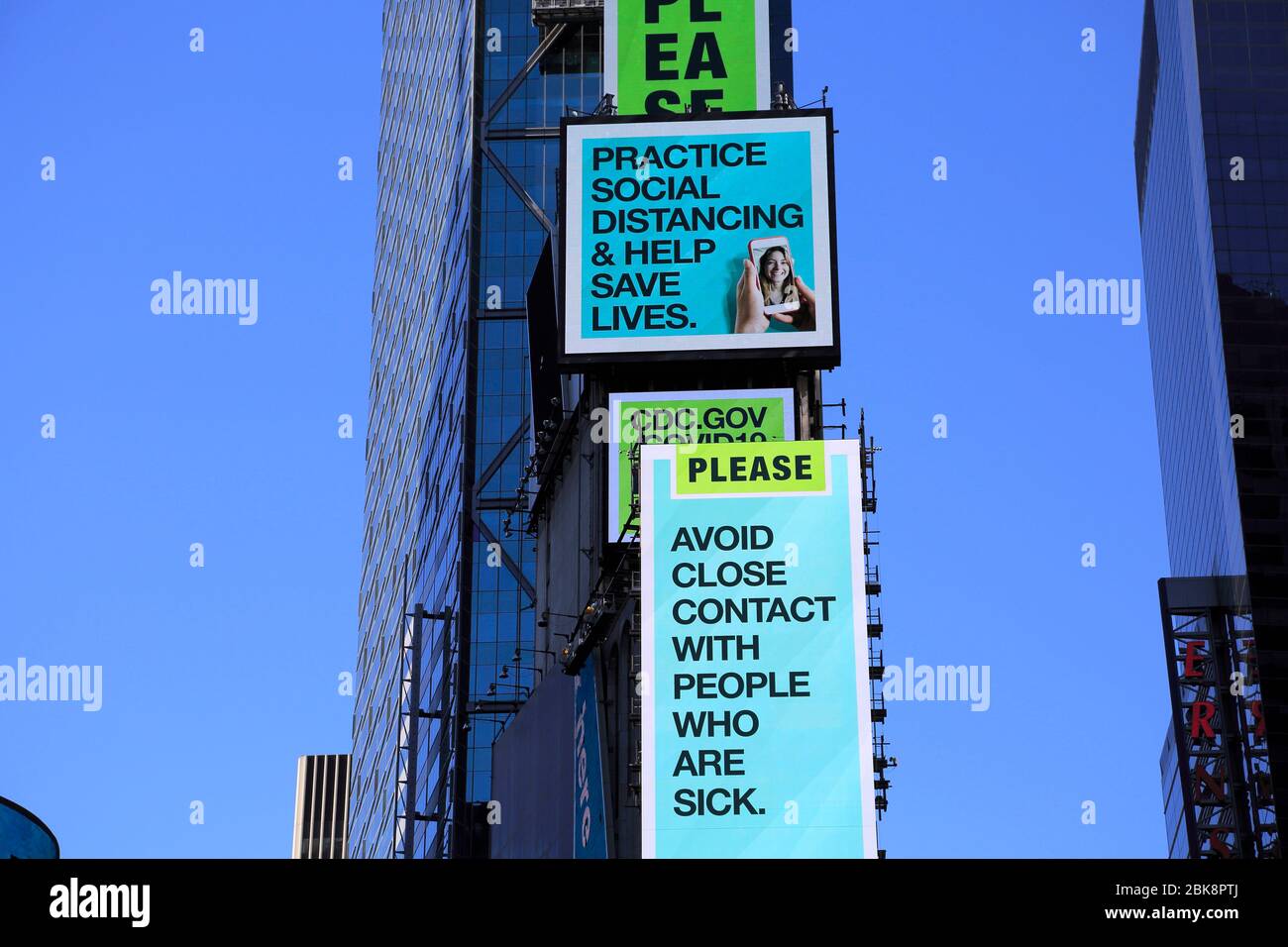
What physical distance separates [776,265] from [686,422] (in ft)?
15.6

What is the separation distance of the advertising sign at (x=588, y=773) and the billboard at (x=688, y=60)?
16752mm

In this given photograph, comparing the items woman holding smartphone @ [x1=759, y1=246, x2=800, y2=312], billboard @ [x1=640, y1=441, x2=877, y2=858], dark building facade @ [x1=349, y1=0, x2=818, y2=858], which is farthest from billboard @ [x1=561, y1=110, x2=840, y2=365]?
dark building facade @ [x1=349, y1=0, x2=818, y2=858]

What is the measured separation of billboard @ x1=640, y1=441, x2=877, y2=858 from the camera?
43.6 m

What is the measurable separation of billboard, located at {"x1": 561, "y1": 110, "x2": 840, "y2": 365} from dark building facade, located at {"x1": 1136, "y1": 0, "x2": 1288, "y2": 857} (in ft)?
234

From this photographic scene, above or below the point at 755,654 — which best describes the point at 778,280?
above

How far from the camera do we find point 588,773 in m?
50.2

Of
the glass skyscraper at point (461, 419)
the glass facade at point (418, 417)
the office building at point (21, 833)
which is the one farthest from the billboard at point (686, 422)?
the glass facade at point (418, 417)

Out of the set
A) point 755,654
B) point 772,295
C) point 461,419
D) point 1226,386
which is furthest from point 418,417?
point 755,654

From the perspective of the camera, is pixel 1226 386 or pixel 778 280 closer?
pixel 778 280

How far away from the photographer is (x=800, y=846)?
43500 mm

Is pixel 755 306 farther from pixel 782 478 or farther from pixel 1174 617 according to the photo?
pixel 1174 617

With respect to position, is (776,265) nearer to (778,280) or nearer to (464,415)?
(778,280)

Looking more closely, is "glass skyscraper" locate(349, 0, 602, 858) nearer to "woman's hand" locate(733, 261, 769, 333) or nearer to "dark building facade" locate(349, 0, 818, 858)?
"dark building facade" locate(349, 0, 818, 858)
